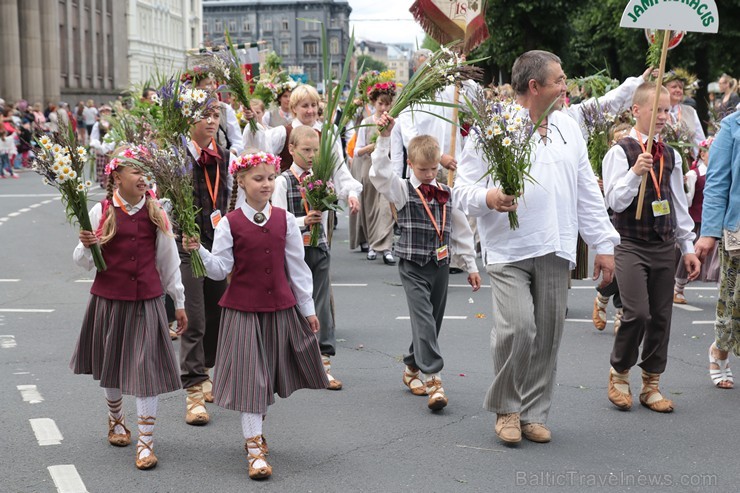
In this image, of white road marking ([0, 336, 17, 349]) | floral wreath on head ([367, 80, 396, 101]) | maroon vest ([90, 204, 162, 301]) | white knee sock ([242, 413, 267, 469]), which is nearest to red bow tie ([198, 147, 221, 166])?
maroon vest ([90, 204, 162, 301])

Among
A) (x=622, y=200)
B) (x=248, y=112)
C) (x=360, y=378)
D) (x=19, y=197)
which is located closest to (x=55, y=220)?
(x=19, y=197)

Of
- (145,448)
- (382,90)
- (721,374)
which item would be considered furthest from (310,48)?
(145,448)

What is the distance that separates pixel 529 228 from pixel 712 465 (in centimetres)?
163

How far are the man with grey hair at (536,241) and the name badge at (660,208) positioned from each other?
82 centimetres

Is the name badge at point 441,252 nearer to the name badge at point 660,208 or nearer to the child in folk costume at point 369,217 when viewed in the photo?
the name badge at point 660,208

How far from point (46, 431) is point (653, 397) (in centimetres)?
387

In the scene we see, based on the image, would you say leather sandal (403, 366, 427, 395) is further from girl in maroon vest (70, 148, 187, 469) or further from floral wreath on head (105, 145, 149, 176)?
floral wreath on head (105, 145, 149, 176)

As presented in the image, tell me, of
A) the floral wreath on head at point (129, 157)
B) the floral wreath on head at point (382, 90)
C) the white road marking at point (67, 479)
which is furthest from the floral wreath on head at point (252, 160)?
the floral wreath on head at point (382, 90)

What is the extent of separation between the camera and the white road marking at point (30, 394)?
7055 mm

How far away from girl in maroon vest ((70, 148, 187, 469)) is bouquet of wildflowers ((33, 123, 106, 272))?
11 centimetres

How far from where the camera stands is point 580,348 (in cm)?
884

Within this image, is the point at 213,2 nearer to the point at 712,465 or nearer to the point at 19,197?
the point at 19,197

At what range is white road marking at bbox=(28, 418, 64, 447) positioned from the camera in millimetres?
6158

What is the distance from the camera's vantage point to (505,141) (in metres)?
5.62
